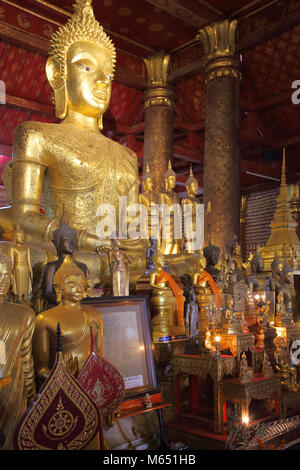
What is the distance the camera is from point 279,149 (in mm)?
8336

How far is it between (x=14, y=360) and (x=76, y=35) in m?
2.91

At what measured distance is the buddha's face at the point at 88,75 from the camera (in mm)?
3484

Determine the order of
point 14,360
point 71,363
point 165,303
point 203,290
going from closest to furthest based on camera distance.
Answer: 1. point 14,360
2. point 71,363
3. point 165,303
4. point 203,290

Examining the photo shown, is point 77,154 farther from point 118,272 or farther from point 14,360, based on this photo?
point 14,360

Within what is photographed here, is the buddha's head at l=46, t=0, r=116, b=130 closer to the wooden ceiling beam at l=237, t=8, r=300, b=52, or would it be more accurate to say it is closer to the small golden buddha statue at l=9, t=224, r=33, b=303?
the small golden buddha statue at l=9, t=224, r=33, b=303

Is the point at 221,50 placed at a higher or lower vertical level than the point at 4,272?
higher

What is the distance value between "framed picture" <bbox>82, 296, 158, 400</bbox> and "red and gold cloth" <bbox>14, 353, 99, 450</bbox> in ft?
1.73

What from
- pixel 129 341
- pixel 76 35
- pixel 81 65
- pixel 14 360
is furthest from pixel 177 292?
pixel 76 35

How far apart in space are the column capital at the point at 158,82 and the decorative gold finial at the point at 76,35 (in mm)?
3156

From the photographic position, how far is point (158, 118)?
6.62m

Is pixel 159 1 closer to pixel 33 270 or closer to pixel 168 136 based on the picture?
pixel 168 136

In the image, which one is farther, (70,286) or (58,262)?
(58,262)

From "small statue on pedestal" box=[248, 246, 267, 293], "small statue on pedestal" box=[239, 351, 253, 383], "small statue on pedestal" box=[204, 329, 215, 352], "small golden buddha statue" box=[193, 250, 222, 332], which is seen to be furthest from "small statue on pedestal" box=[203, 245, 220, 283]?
"small statue on pedestal" box=[239, 351, 253, 383]

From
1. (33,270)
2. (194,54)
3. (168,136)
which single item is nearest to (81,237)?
(33,270)
